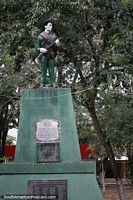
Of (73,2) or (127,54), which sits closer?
(73,2)

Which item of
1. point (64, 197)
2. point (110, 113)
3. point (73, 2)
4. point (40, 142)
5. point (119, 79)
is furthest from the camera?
point (110, 113)

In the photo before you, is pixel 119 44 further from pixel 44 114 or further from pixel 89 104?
pixel 44 114

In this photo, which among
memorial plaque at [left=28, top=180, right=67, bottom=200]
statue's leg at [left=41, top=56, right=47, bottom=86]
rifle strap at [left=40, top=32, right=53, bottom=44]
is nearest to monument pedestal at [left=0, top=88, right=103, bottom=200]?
memorial plaque at [left=28, top=180, right=67, bottom=200]

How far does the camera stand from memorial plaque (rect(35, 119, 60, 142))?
22.9 ft

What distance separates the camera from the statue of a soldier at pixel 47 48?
741 cm

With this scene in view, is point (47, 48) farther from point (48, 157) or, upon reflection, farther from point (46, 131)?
point (48, 157)

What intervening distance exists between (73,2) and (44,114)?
2988 millimetres

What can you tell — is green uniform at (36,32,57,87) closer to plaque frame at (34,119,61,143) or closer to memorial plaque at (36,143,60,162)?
plaque frame at (34,119,61,143)

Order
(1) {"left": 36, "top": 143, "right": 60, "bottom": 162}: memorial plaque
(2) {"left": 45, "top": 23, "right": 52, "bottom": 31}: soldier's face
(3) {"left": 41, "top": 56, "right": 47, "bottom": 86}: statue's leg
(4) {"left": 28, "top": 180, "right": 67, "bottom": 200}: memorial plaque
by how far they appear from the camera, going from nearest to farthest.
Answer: (4) {"left": 28, "top": 180, "right": 67, "bottom": 200}: memorial plaque → (1) {"left": 36, "top": 143, "right": 60, "bottom": 162}: memorial plaque → (2) {"left": 45, "top": 23, "right": 52, "bottom": 31}: soldier's face → (3) {"left": 41, "top": 56, "right": 47, "bottom": 86}: statue's leg

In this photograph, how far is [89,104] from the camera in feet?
38.3

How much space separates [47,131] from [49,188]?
3.31 ft

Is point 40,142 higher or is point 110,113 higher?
point 110,113

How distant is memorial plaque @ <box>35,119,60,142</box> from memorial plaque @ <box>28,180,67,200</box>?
29.8 inches

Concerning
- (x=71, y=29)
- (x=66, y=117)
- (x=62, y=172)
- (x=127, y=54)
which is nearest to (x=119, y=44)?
(x=127, y=54)
